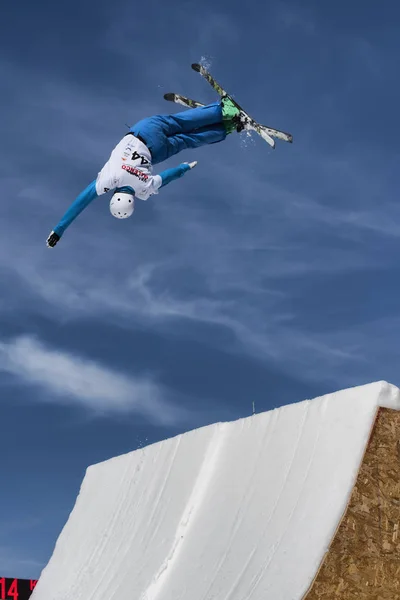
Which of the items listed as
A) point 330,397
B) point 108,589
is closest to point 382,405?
point 330,397

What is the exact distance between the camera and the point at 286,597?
257 inches

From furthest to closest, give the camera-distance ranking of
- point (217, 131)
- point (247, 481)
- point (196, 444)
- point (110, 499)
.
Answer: point (110, 499)
point (196, 444)
point (217, 131)
point (247, 481)

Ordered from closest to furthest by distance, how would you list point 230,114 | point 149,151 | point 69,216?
point 149,151, point 230,114, point 69,216

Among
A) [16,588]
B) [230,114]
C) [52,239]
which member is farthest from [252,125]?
[16,588]

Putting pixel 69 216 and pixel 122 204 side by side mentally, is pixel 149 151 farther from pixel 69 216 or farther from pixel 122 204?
pixel 69 216

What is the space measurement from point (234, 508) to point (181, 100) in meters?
4.34

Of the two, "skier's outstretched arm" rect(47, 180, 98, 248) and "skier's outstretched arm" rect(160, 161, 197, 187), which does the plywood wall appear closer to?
"skier's outstretched arm" rect(160, 161, 197, 187)

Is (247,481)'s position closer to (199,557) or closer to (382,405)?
(199,557)

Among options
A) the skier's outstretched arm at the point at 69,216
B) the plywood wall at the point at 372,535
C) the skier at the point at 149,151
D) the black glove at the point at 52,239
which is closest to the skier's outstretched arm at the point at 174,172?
the skier at the point at 149,151

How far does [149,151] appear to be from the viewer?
835cm

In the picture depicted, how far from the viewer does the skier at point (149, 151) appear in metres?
8.17

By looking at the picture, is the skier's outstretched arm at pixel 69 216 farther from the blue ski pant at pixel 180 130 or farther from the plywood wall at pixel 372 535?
the plywood wall at pixel 372 535

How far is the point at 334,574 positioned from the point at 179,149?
4590mm

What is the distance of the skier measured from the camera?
817 cm
